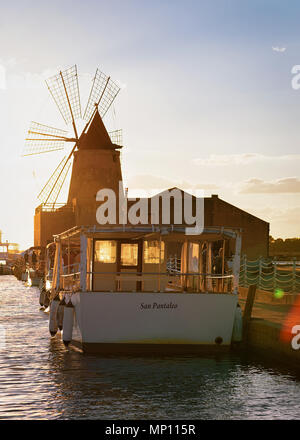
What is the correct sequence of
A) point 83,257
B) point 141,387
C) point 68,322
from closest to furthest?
point 141,387 < point 83,257 < point 68,322

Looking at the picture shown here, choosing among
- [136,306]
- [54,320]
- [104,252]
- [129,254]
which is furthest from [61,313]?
[136,306]

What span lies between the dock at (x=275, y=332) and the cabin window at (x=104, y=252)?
16.7 ft

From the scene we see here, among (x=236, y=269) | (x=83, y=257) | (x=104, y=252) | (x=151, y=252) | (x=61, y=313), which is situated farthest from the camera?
(x=61, y=313)

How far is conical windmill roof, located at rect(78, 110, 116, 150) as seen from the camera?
303 ft

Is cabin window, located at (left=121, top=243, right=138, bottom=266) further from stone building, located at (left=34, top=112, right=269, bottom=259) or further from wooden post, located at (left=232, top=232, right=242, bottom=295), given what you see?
stone building, located at (left=34, top=112, right=269, bottom=259)

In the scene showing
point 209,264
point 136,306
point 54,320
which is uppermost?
point 209,264

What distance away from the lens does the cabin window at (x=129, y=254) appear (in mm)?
24984

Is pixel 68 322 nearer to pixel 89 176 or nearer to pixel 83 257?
pixel 83 257

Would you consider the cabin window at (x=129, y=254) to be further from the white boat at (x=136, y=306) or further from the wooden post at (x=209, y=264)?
the wooden post at (x=209, y=264)

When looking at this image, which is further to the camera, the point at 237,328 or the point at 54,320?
the point at 54,320

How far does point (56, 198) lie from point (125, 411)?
281 ft

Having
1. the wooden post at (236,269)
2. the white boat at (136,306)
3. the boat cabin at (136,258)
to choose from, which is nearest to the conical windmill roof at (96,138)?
the boat cabin at (136,258)

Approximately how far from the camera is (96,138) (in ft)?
305

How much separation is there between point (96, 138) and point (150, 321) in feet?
237
